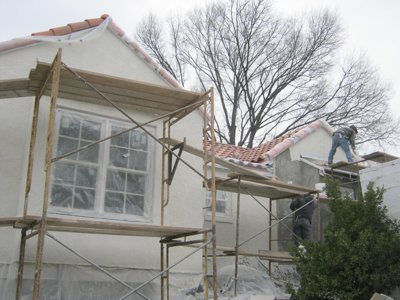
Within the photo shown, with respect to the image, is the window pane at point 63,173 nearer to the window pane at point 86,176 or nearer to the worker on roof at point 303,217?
the window pane at point 86,176

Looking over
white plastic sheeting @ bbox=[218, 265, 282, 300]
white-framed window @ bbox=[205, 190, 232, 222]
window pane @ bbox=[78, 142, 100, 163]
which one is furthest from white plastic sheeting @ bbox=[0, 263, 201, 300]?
white-framed window @ bbox=[205, 190, 232, 222]

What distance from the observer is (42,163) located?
8297 millimetres

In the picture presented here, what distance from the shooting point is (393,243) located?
8.14m

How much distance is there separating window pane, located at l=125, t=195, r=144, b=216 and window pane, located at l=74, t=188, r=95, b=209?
69 cm

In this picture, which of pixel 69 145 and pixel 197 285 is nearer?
pixel 69 145

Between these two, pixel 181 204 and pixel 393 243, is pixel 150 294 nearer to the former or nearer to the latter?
pixel 181 204

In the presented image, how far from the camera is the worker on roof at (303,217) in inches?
480

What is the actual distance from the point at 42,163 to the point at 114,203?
1458 mm

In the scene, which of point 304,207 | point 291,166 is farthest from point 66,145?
point 291,166

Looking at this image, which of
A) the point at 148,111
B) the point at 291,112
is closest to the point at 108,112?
the point at 148,111

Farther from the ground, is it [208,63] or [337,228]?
[208,63]

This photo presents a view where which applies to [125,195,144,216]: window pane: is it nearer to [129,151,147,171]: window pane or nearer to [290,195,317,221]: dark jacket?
[129,151,147,171]: window pane

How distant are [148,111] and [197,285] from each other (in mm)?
3442

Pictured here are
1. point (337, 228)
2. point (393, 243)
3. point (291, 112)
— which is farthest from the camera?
point (291, 112)
